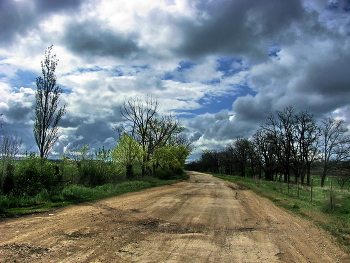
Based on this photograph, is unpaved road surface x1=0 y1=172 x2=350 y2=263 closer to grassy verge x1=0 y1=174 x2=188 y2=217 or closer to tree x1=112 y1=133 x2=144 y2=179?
grassy verge x1=0 y1=174 x2=188 y2=217

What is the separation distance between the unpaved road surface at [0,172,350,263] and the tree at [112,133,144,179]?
16239 millimetres

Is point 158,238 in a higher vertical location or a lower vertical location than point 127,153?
lower

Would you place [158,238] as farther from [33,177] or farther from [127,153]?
[127,153]

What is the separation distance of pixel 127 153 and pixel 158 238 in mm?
20453

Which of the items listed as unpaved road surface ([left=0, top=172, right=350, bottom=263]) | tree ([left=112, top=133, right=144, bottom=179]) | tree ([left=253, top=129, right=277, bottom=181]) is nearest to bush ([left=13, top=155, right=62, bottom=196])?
unpaved road surface ([left=0, top=172, right=350, bottom=263])

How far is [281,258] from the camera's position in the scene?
18.5 ft

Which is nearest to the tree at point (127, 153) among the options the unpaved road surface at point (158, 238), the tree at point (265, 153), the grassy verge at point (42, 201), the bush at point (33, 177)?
the grassy verge at point (42, 201)

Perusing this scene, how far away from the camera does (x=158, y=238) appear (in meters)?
6.73

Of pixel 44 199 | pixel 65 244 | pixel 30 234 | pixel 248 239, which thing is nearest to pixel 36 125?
pixel 44 199

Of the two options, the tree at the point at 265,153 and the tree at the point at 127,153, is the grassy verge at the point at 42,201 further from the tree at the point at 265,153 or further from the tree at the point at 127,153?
the tree at the point at 265,153

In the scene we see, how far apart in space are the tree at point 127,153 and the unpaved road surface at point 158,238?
53.3 ft

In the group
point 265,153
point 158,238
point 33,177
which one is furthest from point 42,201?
point 265,153

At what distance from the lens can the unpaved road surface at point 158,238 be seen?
5426mm

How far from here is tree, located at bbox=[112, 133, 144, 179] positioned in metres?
26.2
